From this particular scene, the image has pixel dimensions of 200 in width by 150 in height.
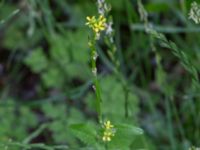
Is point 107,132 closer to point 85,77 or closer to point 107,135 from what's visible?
point 107,135

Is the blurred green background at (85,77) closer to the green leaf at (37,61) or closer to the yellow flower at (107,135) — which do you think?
the green leaf at (37,61)

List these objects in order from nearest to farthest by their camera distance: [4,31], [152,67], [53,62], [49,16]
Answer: [49,16]
[53,62]
[152,67]
[4,31]

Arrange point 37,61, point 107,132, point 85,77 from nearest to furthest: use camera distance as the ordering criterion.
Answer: point 107,132 → point 37,61 → point 85,77

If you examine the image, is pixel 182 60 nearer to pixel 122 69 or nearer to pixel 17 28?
pixel 122 69

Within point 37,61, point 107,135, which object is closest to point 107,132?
point 107,135

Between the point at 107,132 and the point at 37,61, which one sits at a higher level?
the point at 37,61

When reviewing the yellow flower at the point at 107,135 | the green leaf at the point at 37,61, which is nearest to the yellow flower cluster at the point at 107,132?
the yellow flower at the point at 107,135

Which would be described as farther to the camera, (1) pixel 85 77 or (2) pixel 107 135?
(1) pixel 85 77

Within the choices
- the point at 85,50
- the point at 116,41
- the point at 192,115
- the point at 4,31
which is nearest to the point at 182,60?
the point at 192,115
